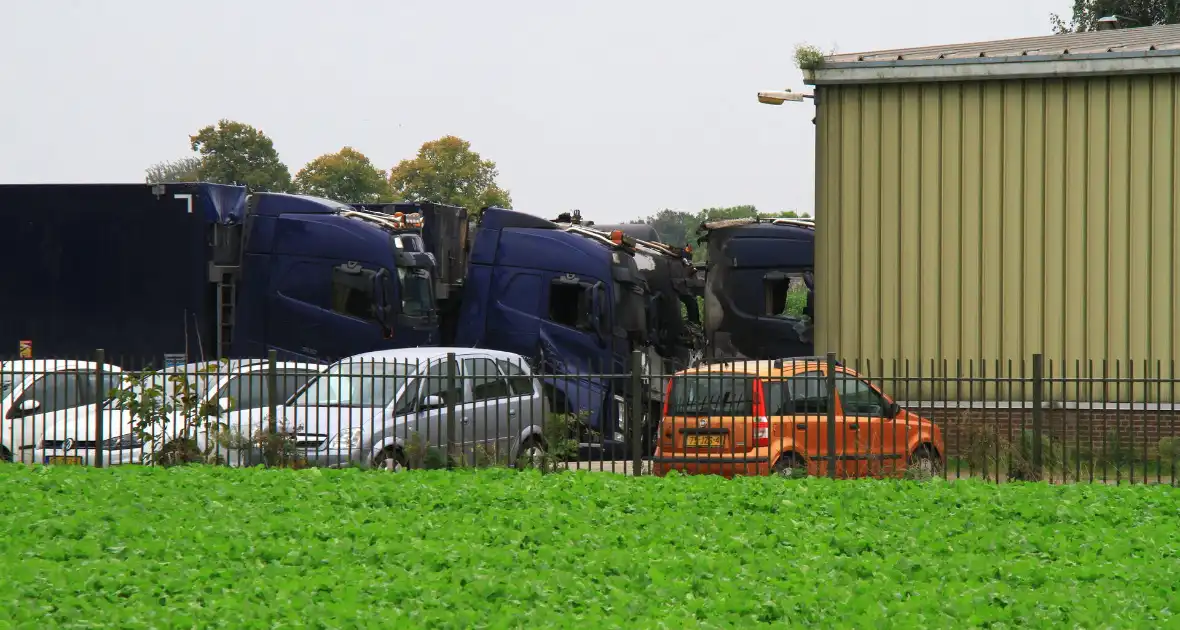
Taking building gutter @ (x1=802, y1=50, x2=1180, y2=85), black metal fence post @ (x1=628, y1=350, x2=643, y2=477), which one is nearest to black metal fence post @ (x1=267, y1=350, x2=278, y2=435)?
black metal fence post @ (x1=628, y1=350, x2=643, y2=477)

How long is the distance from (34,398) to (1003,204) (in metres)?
12.8

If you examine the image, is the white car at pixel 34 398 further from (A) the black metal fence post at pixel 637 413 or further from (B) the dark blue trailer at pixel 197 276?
(A) the black metal fence post at pixel 637 413

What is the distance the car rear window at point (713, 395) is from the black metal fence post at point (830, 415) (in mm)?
830

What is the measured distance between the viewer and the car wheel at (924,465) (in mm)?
15742

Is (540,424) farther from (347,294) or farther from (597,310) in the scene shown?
(347,294)

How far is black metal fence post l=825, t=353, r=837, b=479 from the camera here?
15.7 meters

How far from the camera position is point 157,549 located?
1115 cm

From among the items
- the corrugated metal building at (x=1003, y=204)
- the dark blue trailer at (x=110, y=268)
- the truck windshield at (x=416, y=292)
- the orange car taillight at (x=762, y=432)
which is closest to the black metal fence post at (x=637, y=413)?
the orange car taillight at (x=762, y=432)

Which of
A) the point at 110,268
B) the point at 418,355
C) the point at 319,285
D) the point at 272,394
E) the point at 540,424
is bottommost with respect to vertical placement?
the point at 540,424

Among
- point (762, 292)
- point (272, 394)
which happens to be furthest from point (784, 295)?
point (272, 394)

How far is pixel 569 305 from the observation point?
22.5 metres

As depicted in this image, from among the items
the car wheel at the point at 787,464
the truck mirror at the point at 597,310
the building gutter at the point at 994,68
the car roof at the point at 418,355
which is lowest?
the car wheel at the point at 787,464

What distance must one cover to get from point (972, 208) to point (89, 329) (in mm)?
13343

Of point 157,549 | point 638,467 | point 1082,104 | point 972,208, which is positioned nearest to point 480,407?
point 638,467
